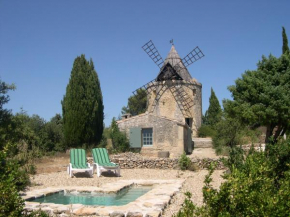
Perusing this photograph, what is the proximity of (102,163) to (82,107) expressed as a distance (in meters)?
7.93

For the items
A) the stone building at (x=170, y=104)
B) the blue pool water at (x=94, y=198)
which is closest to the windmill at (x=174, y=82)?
the stone building at (x=170, y=104)

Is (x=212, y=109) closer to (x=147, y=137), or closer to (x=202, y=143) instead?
(x=202, y=143)

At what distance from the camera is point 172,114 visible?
904 inches

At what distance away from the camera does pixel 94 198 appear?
23.4 ft

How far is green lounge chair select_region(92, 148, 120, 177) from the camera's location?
35.8 ft

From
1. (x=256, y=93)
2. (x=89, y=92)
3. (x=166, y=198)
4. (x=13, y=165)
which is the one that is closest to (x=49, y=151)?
(x=89, y=92)

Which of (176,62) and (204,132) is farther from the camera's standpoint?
(176,62)

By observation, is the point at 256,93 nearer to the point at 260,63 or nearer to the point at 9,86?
the point at 260,63

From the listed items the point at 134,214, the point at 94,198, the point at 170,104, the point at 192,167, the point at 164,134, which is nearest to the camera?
the point at 134,214

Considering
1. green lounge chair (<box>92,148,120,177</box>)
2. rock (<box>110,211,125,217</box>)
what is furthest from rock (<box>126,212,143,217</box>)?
green lounge chair (<box>92,148,120,177</box>)

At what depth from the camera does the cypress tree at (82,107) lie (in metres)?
18.5

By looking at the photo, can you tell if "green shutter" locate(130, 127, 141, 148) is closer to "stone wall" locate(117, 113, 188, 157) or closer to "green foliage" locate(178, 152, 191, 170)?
"stone wall" locate(117, 113, 188, 157)

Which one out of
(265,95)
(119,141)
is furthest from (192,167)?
(119,141)

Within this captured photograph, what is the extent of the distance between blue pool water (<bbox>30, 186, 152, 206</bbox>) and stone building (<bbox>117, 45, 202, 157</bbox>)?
34.8 ft
